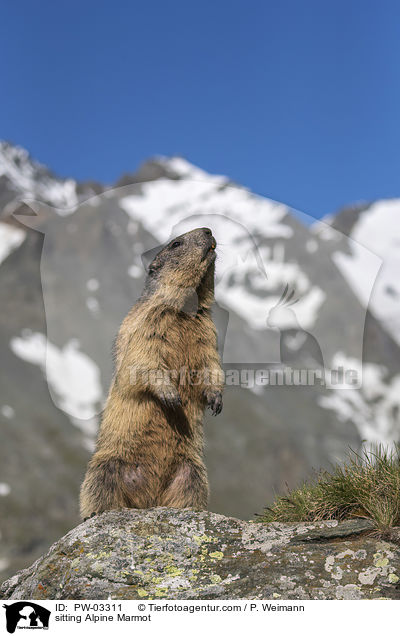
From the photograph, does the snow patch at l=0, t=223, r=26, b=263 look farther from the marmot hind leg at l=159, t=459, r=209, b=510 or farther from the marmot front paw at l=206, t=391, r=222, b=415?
the marmot hind leg at l=159, t=459, r=209, b=510

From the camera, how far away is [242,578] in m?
6.73

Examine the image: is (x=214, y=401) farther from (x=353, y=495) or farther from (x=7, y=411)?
(x=7, y=411)

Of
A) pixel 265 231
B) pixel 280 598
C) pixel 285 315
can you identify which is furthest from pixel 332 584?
pixel 265 231

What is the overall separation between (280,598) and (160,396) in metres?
3.37

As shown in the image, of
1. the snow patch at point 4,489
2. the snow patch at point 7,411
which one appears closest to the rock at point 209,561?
the snow patch at point 4,489

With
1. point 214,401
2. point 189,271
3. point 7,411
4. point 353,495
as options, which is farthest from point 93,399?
point 7,411

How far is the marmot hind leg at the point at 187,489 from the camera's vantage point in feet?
28.8

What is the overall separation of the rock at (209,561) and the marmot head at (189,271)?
3798 millimetres

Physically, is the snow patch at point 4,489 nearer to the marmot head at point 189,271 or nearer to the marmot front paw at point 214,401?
the marmot head at point 189,271

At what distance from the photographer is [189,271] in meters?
10.4

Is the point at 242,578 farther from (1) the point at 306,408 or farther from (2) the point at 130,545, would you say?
(1) the point at 306,408
